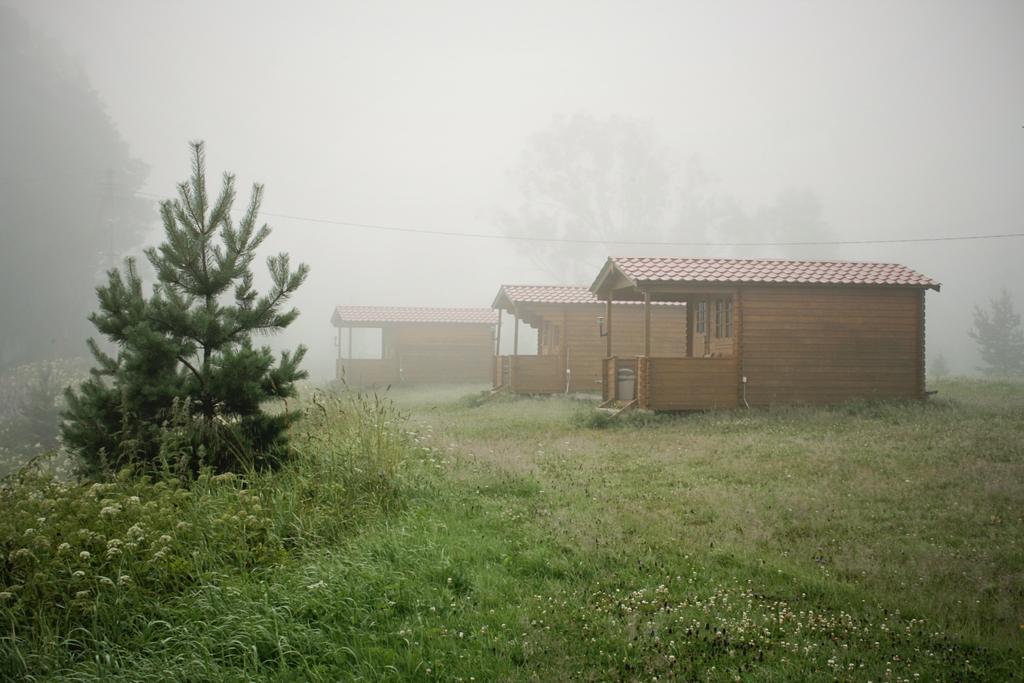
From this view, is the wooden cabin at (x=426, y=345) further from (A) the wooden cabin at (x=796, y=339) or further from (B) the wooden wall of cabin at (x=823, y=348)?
(B) the wooden wall of cabin at (x=823, y=348)

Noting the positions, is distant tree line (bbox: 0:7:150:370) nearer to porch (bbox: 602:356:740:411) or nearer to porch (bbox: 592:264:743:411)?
porch (bbox: 592:264:743:411)

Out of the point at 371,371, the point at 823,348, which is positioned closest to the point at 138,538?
the point at 823,348

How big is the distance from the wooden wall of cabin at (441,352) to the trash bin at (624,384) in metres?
18.6

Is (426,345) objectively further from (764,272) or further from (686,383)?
(764,272)

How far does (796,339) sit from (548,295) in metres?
10.6

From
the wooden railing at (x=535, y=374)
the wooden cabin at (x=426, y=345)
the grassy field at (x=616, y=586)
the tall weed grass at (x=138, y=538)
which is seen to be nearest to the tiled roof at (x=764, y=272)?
the wooden railing at (x=535, y=374)

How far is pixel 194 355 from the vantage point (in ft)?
29.3

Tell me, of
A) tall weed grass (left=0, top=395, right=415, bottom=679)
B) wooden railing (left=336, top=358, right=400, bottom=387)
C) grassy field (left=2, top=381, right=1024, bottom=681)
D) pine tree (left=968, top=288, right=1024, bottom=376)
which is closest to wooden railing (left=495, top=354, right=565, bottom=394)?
wooden railing (left=336, top=358, right=400, bottom=387)

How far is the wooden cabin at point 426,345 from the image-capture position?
37.1m

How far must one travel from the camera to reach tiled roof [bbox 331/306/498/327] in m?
37.2

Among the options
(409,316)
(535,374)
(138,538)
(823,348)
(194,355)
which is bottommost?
(138,538)

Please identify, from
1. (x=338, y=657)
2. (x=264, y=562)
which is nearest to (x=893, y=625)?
(x=338, y=657)

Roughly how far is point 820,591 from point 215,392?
678cm

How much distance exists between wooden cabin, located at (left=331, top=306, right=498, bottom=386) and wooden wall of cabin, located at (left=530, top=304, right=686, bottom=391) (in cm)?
1036
